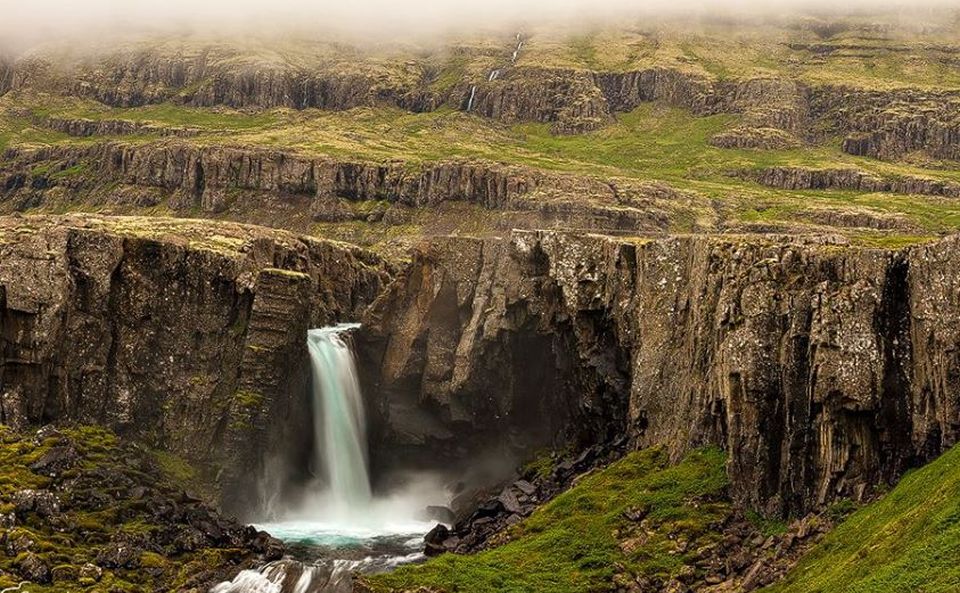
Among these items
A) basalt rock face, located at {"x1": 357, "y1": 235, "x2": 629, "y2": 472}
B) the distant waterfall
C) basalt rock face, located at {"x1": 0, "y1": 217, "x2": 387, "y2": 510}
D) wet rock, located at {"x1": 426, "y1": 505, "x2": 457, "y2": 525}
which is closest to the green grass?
basalt rock face, located at {"x1": 357, "y1": 235, "x2": 629, "y2": 472}

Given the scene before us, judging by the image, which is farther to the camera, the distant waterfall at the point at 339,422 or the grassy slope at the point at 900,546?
the distant waterfall at the point at 339,422

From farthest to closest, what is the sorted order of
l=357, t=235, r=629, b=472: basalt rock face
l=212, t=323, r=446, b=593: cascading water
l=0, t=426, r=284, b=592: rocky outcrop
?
l=357, t=235, r=629, b=472: basalt rock face < l=212, t=323, r=446, b=593: cascading water < l=0, t=426, r=284, b=592: rocky outcrop

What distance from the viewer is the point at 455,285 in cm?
9675

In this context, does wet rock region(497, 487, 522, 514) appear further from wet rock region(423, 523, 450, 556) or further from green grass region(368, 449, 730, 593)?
green grass region(368, 449, 730, 593)

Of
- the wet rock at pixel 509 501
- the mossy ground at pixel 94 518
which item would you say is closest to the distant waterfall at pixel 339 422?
the mossy ground at pixel 94 518

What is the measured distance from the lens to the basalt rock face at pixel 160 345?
8475 centimetres

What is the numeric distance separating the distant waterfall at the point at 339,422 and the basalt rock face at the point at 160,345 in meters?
1.58

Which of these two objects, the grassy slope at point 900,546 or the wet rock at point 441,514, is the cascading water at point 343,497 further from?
the grassy slope at point 900,546

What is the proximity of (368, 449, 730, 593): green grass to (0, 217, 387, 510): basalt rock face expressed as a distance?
3215 cm

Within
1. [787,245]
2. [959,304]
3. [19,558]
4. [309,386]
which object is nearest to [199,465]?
[309,386]

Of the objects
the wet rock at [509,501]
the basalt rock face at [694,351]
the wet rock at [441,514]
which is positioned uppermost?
the basalt rock face at [694,351]

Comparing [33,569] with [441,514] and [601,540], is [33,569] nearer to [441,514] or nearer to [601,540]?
[441,514]

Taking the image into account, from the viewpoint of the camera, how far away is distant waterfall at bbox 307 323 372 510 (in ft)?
303

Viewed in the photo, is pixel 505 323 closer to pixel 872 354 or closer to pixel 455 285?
pixel 455 285
